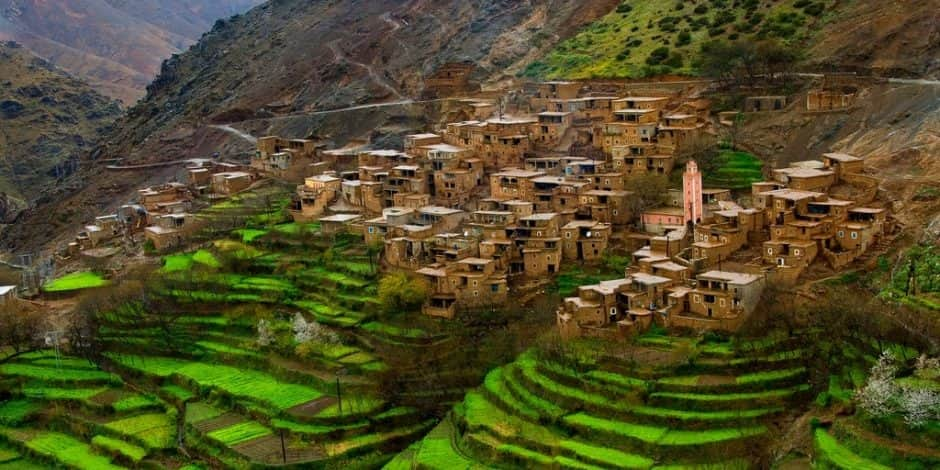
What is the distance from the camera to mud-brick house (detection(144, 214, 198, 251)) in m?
48.1

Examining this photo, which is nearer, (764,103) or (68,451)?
(68,451)

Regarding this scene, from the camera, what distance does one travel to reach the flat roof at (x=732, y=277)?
31.4 m

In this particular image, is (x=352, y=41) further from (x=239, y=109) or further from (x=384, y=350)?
(x=384, y=350)

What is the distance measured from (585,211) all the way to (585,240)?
5.64 feet

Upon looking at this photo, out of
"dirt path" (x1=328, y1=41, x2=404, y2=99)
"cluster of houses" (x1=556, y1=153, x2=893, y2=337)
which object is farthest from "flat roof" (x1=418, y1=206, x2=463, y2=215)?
"dirt path" (x1=328, y1=41, x2=404, y2=99)

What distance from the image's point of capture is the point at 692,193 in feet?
122

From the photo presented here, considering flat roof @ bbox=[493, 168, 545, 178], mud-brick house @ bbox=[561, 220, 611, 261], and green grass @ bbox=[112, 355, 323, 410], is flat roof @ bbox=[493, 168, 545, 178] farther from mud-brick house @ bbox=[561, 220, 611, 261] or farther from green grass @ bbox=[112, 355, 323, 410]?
green grass @ bbox=[112, 355, 323, 410]

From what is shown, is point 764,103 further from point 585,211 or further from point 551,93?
point 551,93

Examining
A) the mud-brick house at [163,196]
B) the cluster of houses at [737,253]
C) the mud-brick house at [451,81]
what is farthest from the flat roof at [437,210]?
the mud-brick house at [451,81]

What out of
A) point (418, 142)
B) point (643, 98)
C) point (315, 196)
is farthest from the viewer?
point (418, 142)

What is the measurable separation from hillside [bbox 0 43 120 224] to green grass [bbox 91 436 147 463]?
44440 millimetres

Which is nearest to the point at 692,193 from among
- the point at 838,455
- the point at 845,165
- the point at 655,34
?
the point at 845,165

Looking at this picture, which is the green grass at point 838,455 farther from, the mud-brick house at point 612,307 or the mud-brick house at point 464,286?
the mud-brick house at point 464,286

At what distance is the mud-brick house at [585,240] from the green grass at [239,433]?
10316mm
